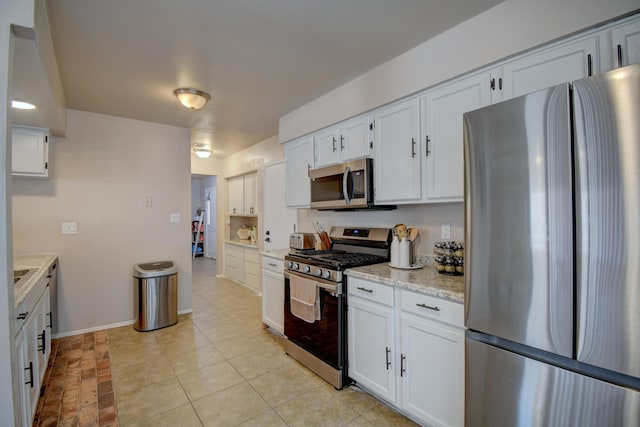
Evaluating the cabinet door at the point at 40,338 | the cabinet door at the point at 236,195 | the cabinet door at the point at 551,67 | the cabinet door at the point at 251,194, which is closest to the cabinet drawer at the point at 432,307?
the cabinet door at the point at 551,67

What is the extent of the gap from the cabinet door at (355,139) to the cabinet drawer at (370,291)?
107cm

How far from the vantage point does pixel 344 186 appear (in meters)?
2.68

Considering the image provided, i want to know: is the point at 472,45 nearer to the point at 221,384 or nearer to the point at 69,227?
the point at 221,384

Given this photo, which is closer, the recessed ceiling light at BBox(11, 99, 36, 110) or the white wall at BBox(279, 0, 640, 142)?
the white wall at BBox(279, 0, 640, 142)

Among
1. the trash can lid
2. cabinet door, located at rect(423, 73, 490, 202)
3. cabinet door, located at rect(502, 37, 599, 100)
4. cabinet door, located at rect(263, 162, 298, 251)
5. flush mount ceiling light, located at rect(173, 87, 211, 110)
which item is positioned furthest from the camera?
cabinet door, located at rect(263, 162, 298, 251)

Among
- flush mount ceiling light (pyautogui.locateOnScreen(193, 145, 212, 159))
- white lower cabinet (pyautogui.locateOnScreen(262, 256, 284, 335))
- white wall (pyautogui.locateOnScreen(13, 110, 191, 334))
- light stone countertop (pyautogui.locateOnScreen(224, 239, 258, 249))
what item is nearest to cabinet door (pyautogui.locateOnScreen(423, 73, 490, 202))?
white lower cabinet (pyautogui.locateOnScreen(262, 256, 284, 335))

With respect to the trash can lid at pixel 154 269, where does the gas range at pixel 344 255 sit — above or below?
above

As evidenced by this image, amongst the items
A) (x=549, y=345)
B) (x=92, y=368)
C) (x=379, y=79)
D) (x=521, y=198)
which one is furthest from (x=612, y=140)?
(x=92, y=368)

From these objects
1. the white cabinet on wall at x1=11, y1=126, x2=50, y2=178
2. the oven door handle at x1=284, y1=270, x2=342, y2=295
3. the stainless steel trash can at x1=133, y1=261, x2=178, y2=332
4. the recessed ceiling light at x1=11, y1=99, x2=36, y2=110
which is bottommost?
the stainless steel trash can at x1=133, y1=261, x2=178, y2=332

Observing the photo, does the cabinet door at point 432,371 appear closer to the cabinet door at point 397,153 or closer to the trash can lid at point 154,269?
the cabinet door at point 397,153

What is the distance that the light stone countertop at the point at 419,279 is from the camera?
5.50 ft

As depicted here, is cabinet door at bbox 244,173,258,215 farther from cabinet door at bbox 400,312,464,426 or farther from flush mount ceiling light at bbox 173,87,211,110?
cabinet door at bbox 400,312,464,426

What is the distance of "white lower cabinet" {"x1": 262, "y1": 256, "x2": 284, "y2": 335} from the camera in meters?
3.12

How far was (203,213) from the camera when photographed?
9.09 meters
